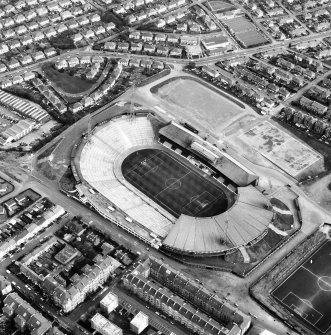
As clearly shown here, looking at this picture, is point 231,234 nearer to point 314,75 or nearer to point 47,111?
point 47,111

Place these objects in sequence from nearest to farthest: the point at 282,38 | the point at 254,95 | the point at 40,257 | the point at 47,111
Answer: the point at 40,257
the point at 47,111
the point at 254,95
the point at 282,38

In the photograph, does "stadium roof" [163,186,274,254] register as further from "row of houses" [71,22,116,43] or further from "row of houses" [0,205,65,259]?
"row of houses" [71,22,116,43]

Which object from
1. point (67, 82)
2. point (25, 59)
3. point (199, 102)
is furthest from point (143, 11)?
point (199, 102)

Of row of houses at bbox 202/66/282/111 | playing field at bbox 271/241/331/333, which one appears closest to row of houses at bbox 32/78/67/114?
row of houses at bbox 202/66/282/111

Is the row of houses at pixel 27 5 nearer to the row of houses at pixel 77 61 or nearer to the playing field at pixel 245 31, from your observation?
the row of houses at pixel 77 61

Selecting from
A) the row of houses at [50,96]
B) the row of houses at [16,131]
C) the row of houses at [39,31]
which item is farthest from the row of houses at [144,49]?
the row of houses at [16,131]

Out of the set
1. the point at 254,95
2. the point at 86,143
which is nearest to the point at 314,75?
the point at 254,95
